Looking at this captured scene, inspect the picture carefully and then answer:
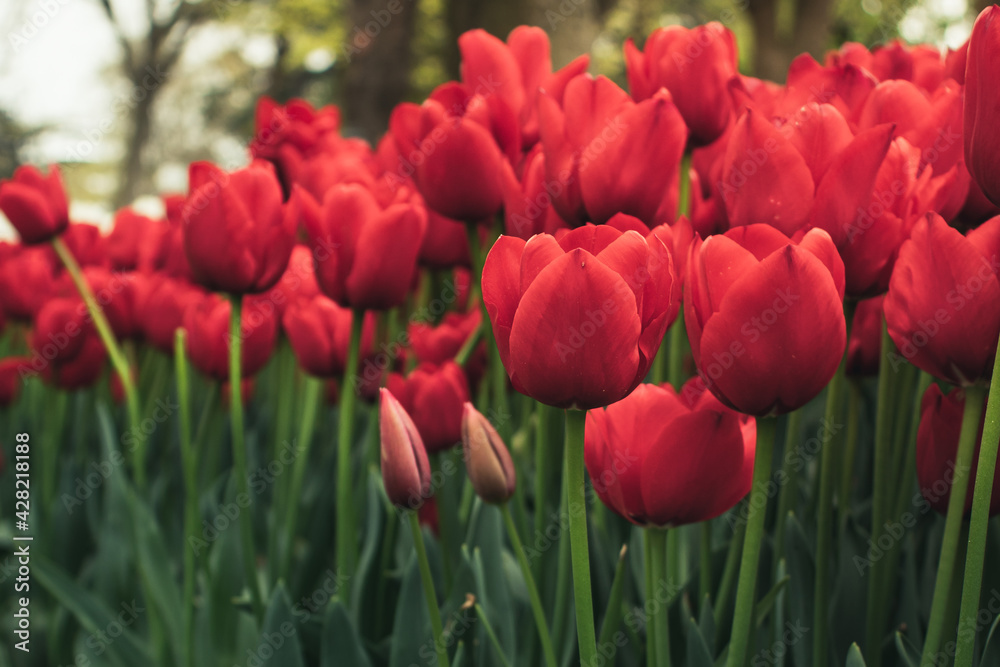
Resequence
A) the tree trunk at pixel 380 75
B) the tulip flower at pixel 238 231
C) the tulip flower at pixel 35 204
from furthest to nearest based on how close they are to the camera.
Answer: the tree trunk at pixel 380 75 → the tulip flower at pixel 35 204 → the tulip flower at pixel 238 231

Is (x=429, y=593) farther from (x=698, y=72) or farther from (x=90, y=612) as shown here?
(x=90, y=612)

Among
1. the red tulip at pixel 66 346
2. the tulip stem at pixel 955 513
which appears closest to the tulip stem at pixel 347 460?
the tulip stem at pixel 955 513

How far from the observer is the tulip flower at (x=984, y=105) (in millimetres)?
541

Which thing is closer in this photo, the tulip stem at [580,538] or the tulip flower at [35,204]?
the tulip stem at [580,538]

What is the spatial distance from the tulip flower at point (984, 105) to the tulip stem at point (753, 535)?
0.22m

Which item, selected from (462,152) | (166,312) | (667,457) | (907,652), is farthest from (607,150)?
(166,312)

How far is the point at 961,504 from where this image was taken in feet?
2.04

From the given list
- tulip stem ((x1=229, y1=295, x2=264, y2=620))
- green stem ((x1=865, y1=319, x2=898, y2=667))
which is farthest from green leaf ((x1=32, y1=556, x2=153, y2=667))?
green stem ((x1=865, y1=319, x2=898, y2=667))

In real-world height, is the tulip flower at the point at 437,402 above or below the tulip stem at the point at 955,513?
below

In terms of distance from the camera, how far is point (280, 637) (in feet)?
2.86

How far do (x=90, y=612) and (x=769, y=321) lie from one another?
1.15 meters

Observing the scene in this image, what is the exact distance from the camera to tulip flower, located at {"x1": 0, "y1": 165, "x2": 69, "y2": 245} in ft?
4.88

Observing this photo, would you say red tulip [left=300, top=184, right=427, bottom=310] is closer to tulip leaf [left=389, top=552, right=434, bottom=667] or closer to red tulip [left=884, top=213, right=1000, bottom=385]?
tulip leaf [left=389, top=552, right=434, bottom=667]

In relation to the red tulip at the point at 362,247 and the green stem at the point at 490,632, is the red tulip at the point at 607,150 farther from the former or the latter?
the green stem at the point at 490,632
